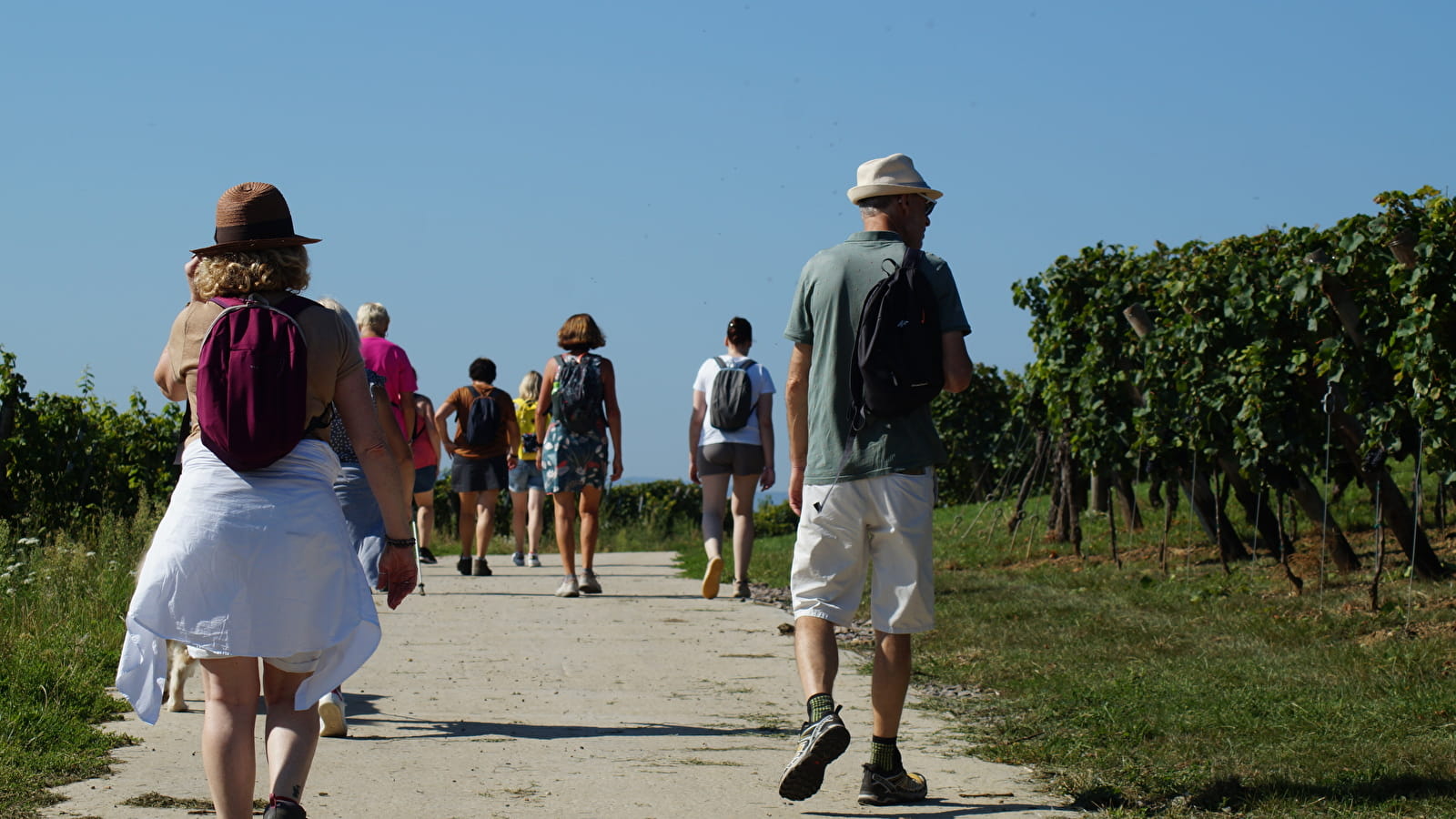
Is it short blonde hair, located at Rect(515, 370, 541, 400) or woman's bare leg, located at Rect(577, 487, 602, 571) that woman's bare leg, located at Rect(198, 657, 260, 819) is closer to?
woman's bare leg, located at Rect(577, 487, 602, 571)

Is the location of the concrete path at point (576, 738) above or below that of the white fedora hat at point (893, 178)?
below

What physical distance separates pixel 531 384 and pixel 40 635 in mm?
7007

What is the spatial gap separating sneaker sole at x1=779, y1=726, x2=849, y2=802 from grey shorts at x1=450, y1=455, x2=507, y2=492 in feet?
27.6

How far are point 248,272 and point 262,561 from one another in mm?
666

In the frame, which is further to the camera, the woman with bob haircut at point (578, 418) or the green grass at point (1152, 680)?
the woman with bob haircut at point (578, 418)

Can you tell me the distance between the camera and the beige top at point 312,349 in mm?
3273

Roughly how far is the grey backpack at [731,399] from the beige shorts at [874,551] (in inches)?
200

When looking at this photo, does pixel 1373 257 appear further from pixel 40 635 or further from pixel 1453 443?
pixel 40 635

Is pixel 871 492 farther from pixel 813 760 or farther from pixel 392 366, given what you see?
pixel 392 366

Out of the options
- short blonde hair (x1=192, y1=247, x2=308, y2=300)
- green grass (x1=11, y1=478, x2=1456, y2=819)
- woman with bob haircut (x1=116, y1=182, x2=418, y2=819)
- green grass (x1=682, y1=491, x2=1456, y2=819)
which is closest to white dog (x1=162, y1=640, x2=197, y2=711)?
green grass (x1=11, y1=478, x2=1456, y2=819)

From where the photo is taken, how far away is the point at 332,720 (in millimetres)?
4992

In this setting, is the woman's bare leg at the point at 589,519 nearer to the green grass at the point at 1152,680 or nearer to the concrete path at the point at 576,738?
the concrete path at the point at 576,738

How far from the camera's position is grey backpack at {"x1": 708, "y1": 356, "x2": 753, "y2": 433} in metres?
9.34

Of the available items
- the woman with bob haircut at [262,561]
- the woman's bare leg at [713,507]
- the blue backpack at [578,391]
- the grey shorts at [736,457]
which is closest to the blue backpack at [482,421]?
the blue backpack at [578,391]
